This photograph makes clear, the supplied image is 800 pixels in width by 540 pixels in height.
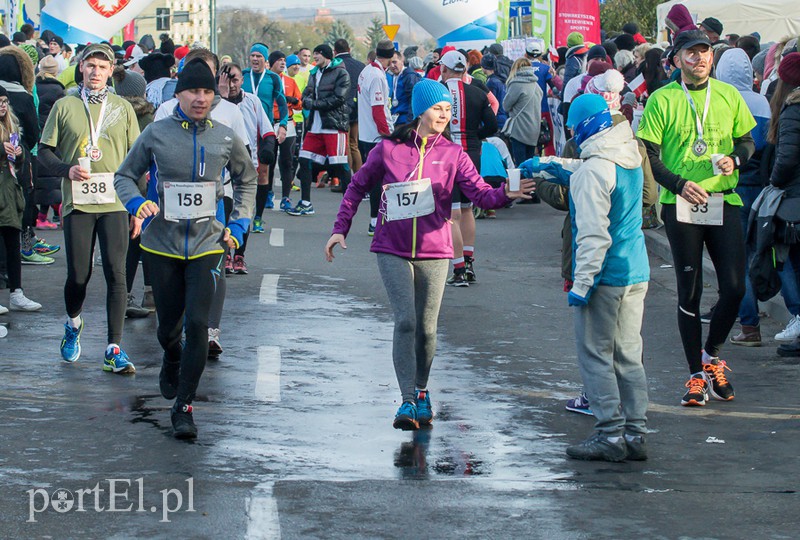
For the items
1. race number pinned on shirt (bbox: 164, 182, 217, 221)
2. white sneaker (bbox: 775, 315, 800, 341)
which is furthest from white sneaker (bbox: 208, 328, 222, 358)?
white sneaker (bbox: 775, 315, 800, 341)

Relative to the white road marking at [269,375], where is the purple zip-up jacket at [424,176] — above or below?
above

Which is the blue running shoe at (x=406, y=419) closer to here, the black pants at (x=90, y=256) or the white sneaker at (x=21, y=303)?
the black pants at (x=90, y=256)

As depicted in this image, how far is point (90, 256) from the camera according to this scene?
29.1ft

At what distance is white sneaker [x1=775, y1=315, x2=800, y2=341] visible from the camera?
9680 mm

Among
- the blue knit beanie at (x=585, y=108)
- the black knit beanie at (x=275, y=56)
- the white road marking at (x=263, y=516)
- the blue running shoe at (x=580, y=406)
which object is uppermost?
the black knit beanie at (x=275, y=56)

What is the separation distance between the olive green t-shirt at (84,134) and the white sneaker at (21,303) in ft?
7.43

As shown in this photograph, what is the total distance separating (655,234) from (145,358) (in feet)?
26.2

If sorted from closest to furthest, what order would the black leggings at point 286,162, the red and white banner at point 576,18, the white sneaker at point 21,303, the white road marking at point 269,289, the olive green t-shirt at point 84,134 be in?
the olive green t-shirt at point 84,134, the white sneaker at point 21,303, the white road marking at point 269,289, the black leggings at point 286,162, the red and white banner at point 576,18

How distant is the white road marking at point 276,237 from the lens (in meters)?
15.5

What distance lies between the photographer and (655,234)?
15492mm

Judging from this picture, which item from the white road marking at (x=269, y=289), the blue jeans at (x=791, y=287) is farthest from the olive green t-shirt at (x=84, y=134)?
the blue jeans at (x=791, y=287)

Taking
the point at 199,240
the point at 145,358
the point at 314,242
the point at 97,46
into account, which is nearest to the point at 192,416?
the point at 199,240

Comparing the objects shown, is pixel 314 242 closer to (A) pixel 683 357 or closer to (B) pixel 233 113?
(B) pixel 233 113

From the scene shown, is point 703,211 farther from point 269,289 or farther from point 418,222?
point 269,289
